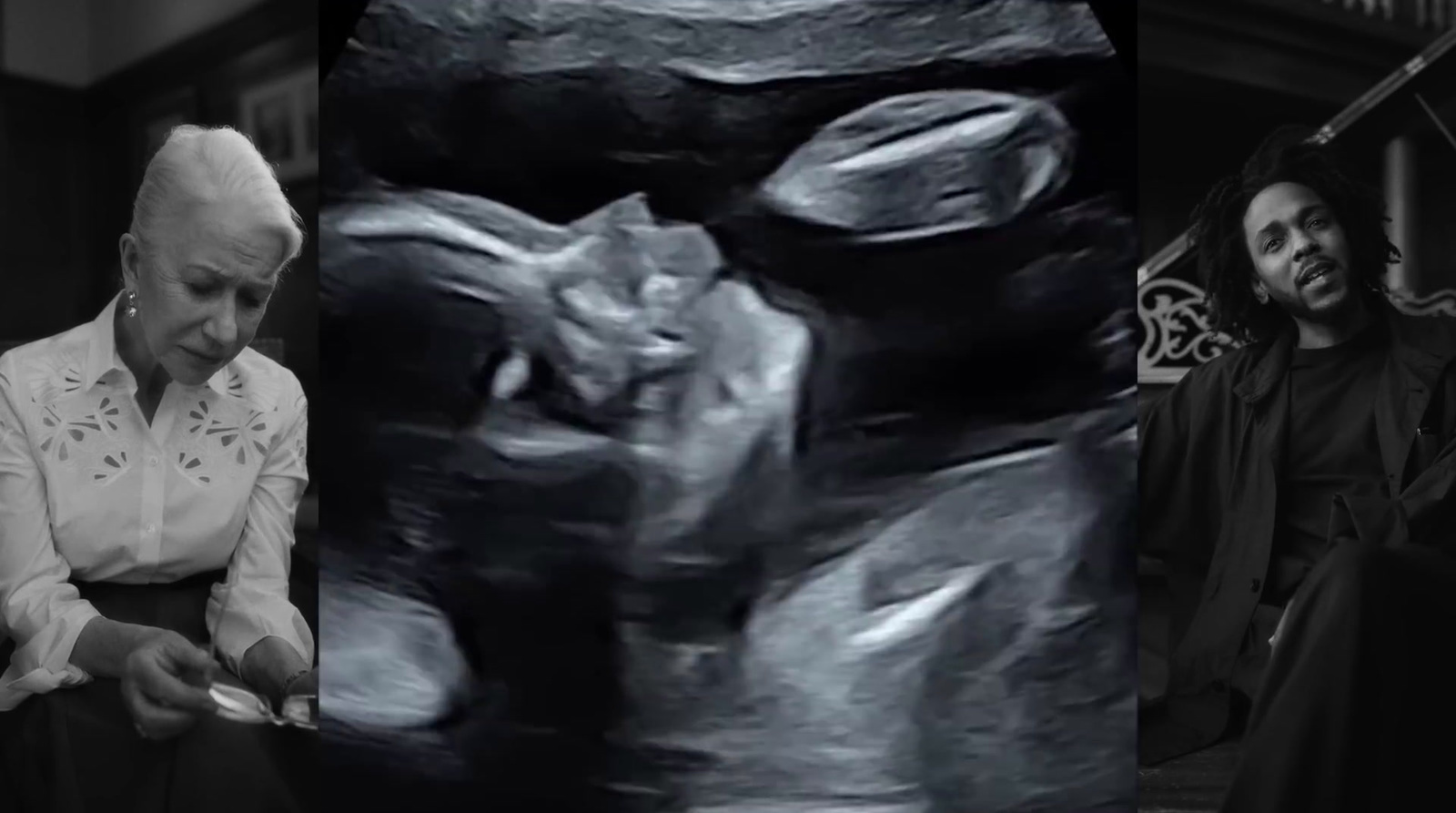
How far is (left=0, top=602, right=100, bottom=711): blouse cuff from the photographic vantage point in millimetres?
1745

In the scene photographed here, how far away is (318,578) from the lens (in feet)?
5.90

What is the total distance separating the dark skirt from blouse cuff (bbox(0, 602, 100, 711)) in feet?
0.05

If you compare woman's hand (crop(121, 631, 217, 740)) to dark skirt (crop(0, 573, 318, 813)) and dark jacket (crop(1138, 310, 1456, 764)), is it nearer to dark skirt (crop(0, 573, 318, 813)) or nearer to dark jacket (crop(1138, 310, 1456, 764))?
dark skirt (crop(0, 573, 318, 813))

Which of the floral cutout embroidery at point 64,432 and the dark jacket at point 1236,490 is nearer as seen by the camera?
the dark jacket at point 1236,490

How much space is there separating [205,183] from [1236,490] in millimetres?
1735

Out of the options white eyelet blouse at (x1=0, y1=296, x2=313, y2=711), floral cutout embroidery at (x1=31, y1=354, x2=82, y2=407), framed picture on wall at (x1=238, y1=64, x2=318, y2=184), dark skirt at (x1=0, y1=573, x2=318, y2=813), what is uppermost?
framed picture on wall at (x1=238, y1=64, x2=318, y2=184)

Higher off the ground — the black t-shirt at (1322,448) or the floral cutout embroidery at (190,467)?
the black t-shirt at (1322,448)

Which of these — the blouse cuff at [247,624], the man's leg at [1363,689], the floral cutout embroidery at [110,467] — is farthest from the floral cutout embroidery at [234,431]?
the man's leg at [1363,689]

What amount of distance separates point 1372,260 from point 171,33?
200 cm

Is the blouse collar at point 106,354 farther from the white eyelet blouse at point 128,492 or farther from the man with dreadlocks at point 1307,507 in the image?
the man with dreadlocks at point 1307,507

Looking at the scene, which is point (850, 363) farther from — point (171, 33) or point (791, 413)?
point (171, 33)

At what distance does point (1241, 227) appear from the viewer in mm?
1692

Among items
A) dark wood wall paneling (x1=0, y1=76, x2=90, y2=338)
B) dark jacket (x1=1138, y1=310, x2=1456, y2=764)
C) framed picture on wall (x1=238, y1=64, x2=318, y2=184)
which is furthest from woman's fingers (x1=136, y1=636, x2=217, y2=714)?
dark jacket (x1=1138, y1=310, x2=1456, y2=764)

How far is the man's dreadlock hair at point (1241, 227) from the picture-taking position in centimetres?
167
